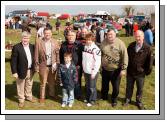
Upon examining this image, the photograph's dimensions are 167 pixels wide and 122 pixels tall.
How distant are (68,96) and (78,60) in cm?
81

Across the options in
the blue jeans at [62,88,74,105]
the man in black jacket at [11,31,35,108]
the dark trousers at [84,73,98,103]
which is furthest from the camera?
the blue jeans at [62,88,74,105]

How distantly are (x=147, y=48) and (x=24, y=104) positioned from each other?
2.89m

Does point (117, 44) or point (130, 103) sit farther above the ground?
point (117, 44)

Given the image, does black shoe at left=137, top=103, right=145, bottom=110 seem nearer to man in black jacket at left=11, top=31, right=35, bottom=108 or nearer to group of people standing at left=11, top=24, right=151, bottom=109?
group of people standing at left=11, top=24, right=151, bottom=109

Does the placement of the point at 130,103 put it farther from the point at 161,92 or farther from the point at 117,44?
the point at 117,44

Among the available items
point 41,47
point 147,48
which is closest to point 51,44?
point 41,47

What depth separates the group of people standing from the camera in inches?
272

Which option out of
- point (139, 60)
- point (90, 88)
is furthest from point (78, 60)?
point (139, 60)

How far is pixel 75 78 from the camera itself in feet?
23.3

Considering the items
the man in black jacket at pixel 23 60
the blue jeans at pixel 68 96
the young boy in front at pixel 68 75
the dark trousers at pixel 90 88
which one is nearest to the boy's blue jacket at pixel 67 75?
the young boy in front at pixel 68 75

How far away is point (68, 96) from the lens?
24.2 ft

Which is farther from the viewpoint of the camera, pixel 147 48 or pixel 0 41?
pixel 0 41

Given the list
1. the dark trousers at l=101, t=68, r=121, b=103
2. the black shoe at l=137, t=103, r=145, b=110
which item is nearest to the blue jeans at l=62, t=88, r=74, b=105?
the dark trousers at l=101, t=68, r=121, b=103

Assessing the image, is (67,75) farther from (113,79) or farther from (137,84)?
(137,84)
